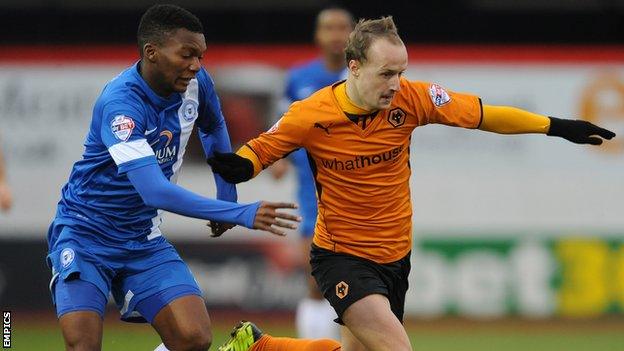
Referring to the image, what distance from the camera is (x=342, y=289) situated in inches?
250

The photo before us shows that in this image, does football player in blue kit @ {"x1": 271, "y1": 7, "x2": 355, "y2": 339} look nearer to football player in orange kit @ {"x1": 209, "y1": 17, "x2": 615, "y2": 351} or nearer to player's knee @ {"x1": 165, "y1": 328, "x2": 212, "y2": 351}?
football player in orange kit @ {"x1": 209, "y1": 17, "x2": 615, "y2": 351}

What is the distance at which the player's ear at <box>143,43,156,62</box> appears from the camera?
622 cm

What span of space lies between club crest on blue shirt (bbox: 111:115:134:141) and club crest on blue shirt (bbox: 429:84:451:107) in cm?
160

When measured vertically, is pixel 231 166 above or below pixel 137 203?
above

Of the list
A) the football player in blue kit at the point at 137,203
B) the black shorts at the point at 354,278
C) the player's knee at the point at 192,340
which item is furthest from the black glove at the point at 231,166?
the player's knee at the point at 192,340

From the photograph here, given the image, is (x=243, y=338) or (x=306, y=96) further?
(x=306, y=96)

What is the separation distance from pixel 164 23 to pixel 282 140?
0.84 meters

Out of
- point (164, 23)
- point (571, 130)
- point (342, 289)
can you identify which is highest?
point (164, 23)

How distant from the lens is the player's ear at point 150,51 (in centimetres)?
622

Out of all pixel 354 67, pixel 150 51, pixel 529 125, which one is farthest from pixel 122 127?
pixel 529 125

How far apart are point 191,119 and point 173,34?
549 mm

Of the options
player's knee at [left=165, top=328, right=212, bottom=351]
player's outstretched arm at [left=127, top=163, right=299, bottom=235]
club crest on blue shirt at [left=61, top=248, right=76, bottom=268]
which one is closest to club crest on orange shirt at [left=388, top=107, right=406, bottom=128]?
player's outstretched arm at [left=127, top=163, right=299, bottom=235]

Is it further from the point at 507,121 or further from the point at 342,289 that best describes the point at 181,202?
the point at 507,121

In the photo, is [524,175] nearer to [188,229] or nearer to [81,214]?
[188,229]
